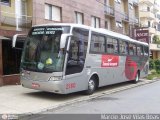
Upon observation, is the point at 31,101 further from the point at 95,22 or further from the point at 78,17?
the point at 95,22

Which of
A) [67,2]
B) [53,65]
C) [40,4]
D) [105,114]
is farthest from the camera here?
[67,2]

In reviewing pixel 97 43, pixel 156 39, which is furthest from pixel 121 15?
pixel 97 43

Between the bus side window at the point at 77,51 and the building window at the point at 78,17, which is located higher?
the building window at the point at 78,17

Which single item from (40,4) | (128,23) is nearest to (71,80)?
(40,4)

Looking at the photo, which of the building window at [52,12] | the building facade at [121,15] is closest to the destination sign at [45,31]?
the building window at [52,12]

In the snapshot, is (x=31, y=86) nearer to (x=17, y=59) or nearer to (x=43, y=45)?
(x=43, y=45)

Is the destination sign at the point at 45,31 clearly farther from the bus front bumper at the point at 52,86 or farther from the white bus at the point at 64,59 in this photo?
the bus front bumper at the point at 52,86

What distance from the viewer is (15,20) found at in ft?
64.2

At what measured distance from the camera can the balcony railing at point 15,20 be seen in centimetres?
1870

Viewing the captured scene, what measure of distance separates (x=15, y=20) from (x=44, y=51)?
24.1 ft

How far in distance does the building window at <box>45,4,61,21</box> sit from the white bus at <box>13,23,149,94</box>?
7760mm

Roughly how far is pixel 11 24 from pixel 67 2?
7307mm

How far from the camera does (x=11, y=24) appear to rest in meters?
19.2

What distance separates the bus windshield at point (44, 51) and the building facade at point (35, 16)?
146 inches
